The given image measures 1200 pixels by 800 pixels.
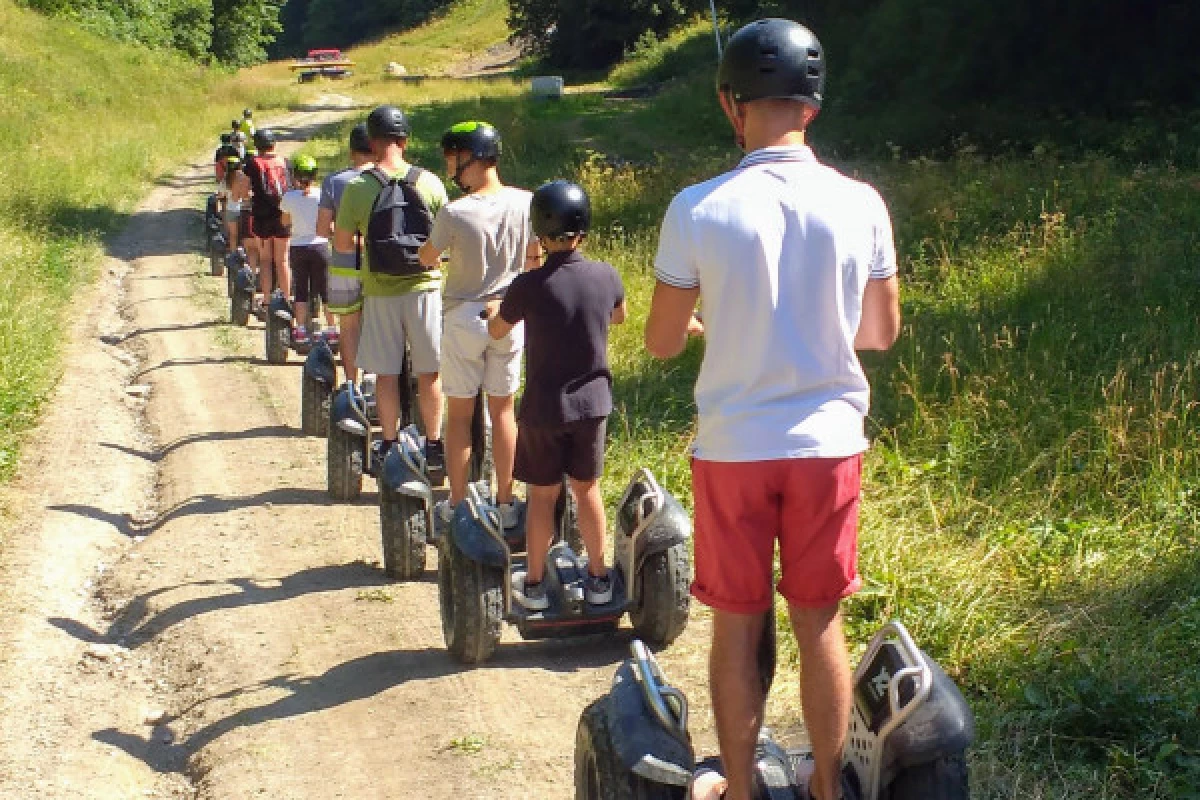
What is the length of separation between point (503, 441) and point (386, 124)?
1977 millimetres

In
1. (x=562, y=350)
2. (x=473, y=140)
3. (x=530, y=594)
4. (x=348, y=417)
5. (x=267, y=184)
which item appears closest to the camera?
(x=562, y=350)

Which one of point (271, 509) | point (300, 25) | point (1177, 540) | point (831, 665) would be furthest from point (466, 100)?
point (300, 25)

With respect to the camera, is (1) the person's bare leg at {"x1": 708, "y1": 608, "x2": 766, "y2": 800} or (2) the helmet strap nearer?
(1) the person's bare leg at {"x1": 708, "y1": 608, "x2": 766, "y2": 800}

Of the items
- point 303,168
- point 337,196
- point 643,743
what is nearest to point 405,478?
point 337,196

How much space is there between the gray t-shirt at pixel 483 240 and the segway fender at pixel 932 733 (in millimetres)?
3466

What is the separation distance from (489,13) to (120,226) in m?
58.7

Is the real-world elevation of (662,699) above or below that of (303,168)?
below

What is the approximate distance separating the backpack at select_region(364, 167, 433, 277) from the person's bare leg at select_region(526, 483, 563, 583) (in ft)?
7.13

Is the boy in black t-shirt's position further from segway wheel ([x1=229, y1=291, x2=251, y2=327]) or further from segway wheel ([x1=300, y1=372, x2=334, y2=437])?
segway wheel ([x1=229, y1=291, x2=251, y2=327])

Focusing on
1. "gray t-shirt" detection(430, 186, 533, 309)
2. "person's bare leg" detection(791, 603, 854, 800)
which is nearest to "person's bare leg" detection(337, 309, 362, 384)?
"gray t-shirt" detection(430, 186, 533, 309)

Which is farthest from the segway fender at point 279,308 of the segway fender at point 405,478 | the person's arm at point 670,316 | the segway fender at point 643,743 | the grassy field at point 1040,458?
the person's arm at point 670,316

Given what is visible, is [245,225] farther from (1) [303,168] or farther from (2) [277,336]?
(1) [303,168]

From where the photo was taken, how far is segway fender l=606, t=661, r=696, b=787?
363cm

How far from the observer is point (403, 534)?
22.4ft
